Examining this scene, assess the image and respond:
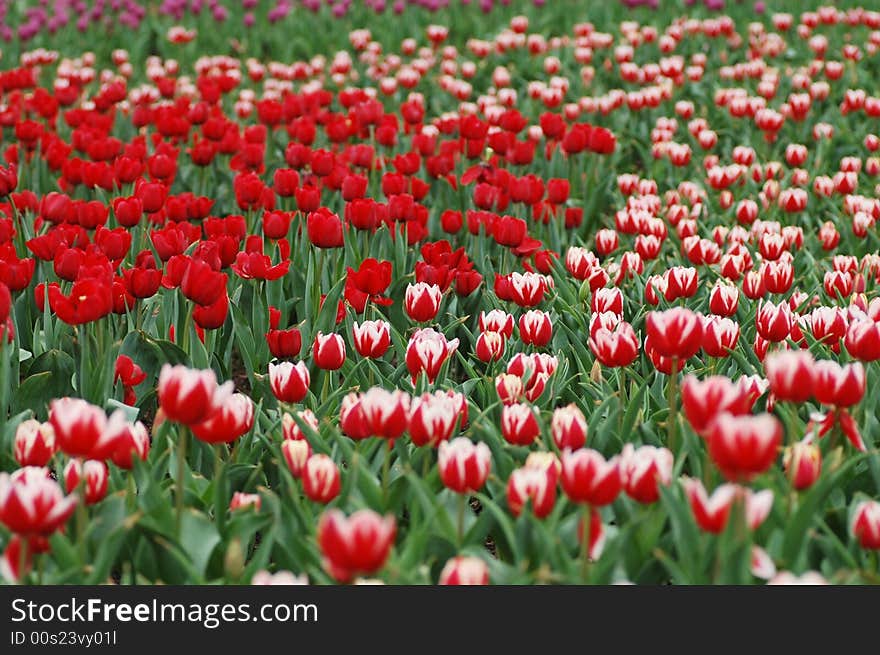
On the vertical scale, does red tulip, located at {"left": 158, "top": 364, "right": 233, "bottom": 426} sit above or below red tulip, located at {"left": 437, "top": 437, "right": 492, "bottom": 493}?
above

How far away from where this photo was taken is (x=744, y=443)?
5.86 ft

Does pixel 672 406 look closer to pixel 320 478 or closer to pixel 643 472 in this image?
pixel 643 472

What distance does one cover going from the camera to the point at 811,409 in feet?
9.54

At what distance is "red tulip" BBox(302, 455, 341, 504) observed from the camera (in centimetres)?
230

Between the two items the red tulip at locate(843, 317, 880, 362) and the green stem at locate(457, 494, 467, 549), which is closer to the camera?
the green stem at locate(457, 494, 467, 549)

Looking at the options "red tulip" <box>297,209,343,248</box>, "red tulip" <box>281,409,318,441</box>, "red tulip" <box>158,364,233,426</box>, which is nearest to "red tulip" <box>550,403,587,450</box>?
"red tulip" <box>281,409,318,441</box>

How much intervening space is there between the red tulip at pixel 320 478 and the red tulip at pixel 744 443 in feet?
2.78

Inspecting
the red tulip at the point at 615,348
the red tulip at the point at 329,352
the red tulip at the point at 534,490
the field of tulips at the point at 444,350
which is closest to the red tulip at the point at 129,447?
the field of tulips at the point at 444,350

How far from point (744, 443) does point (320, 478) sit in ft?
3.03

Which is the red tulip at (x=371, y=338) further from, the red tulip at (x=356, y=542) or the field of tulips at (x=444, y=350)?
the red tulip at (x=356, y=542)

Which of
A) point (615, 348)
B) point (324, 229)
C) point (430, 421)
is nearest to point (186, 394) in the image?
point (430, 421)

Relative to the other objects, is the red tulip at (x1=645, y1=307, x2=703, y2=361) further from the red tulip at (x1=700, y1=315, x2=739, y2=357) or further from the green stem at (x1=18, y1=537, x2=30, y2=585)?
the green stem at (x1=18, y1=537, x2=30, y2=585)

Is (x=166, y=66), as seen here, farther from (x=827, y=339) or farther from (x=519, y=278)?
(x=827, y=339)
